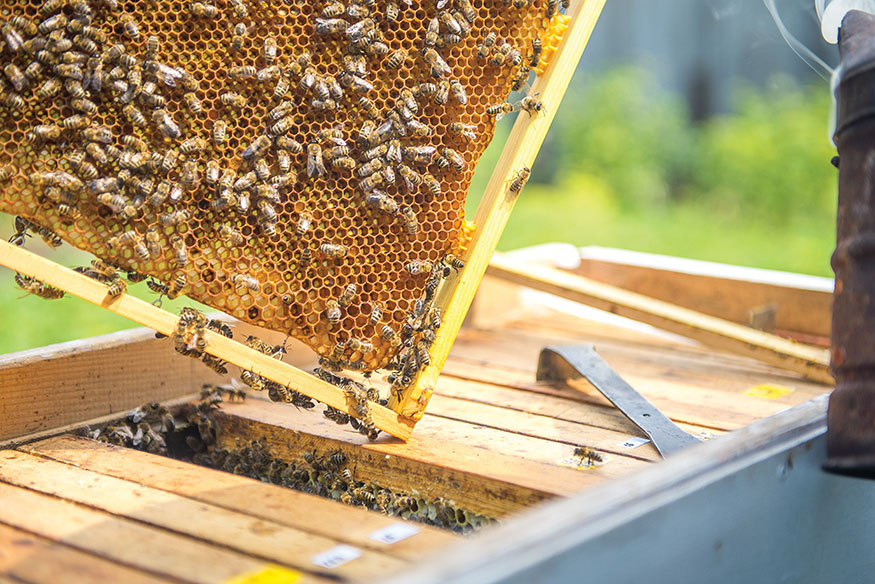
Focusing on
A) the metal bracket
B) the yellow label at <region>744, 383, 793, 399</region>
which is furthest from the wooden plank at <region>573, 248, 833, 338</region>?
the metal bracket

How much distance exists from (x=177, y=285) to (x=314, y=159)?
45 centimetres

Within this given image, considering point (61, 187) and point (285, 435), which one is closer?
point (61, 187)

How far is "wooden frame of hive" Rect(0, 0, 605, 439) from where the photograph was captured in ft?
6.97

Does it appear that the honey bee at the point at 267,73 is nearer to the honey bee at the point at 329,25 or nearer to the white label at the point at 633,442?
the honey bee at the point at 329,25

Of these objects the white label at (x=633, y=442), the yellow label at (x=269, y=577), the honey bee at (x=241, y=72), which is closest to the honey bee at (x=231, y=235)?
the honey bee at (x=241, y=72)

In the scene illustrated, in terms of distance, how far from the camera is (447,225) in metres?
2.29

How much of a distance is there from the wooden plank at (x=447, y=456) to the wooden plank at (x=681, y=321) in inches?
39.3

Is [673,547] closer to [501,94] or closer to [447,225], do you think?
[447,225]

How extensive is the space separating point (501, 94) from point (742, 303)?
214cm

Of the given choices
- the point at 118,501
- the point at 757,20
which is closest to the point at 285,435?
the point at 118,501

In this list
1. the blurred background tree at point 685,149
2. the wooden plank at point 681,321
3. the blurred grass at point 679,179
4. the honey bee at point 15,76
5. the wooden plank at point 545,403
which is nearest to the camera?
the honey bee at point 15,76

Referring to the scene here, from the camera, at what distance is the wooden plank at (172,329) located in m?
1.95

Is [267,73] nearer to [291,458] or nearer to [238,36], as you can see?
[238,36]

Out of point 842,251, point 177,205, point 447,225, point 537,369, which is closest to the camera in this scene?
point 842,251
